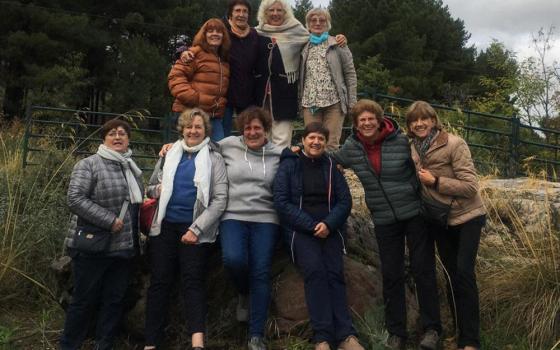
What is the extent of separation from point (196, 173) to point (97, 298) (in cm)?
118

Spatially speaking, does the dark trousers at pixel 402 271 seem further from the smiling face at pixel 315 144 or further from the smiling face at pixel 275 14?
the smiling face at pixel 275 14

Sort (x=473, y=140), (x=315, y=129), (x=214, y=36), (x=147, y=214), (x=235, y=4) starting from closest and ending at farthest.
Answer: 1. (x=315, y=129)
2. (x=147, y=214)
3. (x=214, y=36)
4. (x=235, y=4)
5. (x=473, y=140)

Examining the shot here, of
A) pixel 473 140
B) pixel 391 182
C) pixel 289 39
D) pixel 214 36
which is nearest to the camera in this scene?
pixel 391 182

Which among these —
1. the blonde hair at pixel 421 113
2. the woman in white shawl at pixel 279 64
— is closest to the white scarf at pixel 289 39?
the woman in white shawl at pixel 279 64

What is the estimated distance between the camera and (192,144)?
430 centimetres

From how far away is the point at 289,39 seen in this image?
5.34 m

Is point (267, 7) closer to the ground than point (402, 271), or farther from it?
farther from it

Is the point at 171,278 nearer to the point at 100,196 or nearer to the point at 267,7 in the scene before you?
the point at 100,196

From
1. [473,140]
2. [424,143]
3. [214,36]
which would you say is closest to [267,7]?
[214,36]

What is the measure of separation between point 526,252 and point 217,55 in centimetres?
308

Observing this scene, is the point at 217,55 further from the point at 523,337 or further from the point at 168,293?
the point at 523,337

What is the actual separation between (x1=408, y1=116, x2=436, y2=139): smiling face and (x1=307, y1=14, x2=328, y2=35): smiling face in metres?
1.63

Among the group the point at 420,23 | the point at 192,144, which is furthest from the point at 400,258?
the point at 420,23

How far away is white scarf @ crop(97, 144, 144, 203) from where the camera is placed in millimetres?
4215
